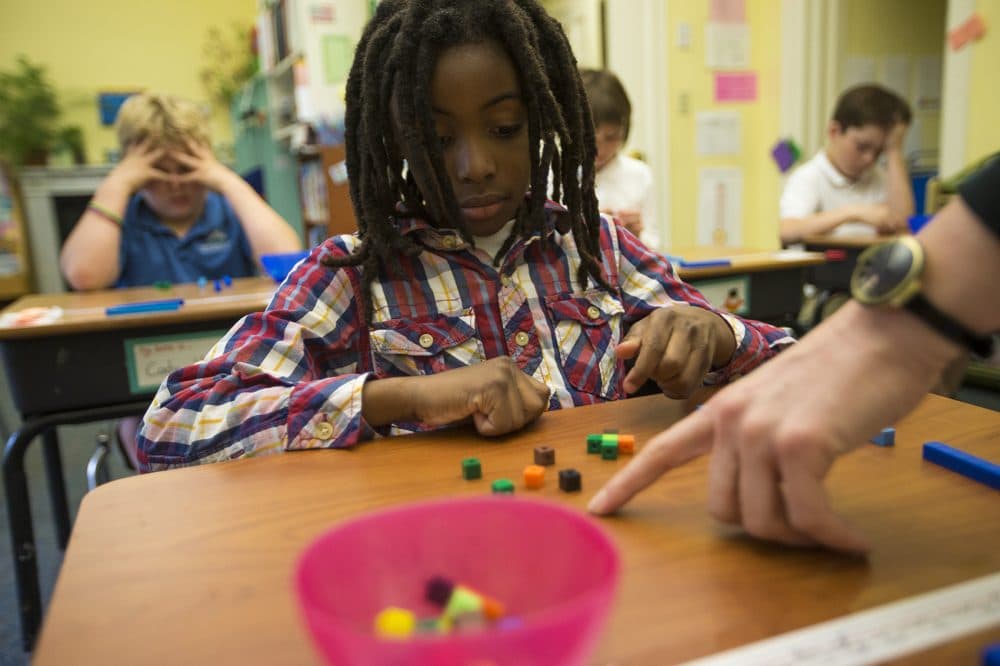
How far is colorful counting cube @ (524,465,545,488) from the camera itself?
0.63 meters

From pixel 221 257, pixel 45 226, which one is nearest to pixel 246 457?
pixel 221 257

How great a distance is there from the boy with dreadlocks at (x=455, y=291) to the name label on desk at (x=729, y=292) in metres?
0.87

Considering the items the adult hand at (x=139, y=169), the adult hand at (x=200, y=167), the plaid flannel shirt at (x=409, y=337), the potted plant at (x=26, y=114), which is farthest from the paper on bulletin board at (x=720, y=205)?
the potted plant at (x=26, y=114)

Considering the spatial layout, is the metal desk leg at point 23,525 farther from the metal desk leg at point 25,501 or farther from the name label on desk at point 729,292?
the name label on desk at point 729,292

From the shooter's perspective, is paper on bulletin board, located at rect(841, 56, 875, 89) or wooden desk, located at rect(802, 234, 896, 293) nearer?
wooden desk, located at rect(802, 234, 896, 293)

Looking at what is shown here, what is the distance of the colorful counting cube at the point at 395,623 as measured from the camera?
1.03ft

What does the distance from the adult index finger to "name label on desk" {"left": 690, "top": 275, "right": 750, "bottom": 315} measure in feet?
4.77

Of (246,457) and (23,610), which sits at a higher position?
(246,457)

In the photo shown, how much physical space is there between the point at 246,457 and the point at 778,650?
578 mm

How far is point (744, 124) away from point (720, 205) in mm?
463

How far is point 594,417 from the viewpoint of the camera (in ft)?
2.70

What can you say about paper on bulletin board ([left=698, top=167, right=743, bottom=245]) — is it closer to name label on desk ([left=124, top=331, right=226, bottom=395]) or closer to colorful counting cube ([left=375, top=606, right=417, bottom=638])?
name label on desk ([left=124, top=331, right=226, bottom=395])

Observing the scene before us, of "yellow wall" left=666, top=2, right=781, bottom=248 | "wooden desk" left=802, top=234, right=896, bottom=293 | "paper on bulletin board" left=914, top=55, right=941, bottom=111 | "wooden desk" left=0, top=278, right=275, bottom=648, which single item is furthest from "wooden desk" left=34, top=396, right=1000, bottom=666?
"paper on bulletin board" left=914, top=55, right=941, bottom=111

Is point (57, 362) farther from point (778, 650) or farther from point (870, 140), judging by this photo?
point (870, 140)
